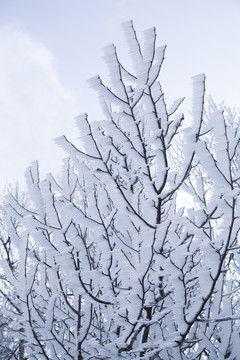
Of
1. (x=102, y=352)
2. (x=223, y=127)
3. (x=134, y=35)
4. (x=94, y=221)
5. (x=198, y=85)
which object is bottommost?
(x=102, y=352)

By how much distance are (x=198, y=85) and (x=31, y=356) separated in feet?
6.56

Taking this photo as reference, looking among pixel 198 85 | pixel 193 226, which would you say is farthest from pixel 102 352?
pixel 198 85

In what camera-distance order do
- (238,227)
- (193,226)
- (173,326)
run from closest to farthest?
(238,227) < (193,226) < (173,326)

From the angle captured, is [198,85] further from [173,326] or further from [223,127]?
[173,326]

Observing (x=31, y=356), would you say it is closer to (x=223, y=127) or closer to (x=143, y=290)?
(x=143, y=290)

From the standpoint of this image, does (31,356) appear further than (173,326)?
No

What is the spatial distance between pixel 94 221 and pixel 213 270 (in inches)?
26.0

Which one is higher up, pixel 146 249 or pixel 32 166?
pixel 32 166

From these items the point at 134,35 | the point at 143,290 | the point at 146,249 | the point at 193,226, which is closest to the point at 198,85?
the point at 134,35

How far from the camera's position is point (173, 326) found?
208 cm

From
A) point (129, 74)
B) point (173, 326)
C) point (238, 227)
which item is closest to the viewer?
point (238, 227)

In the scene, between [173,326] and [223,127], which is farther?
[173,326]

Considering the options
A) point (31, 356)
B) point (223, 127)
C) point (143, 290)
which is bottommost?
point (31, 356)

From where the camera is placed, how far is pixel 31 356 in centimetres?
184
